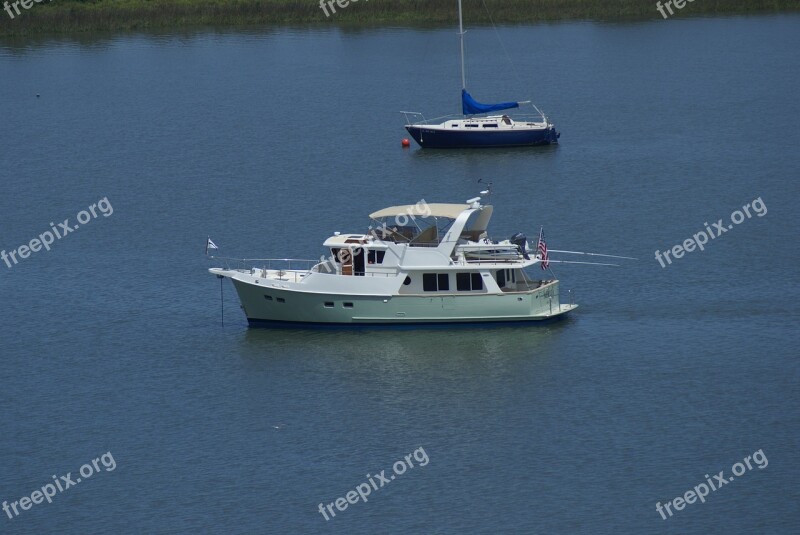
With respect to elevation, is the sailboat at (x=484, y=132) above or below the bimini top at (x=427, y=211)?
below

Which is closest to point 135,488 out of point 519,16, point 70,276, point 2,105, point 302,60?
point 70,276

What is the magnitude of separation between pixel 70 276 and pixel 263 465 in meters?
24.1

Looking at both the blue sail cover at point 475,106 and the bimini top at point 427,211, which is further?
the blue sail cover at point 475,106

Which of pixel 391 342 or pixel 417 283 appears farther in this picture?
pixel 417 283

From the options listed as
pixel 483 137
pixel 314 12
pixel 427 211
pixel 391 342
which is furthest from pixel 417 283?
pixel 314 12

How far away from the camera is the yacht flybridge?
6097 cm

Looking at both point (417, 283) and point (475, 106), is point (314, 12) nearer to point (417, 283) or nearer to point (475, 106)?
point (475, 106)

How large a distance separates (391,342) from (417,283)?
2.52m

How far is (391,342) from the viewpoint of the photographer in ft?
200

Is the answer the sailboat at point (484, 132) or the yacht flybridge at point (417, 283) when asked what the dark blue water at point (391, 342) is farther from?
the sailboat at point (484, 132)

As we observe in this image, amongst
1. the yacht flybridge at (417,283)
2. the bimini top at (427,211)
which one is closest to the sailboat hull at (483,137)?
the bimini top at (427,211)

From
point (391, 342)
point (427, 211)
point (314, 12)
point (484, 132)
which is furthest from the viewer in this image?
point (314, 12)

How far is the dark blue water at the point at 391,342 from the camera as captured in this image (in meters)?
49.6

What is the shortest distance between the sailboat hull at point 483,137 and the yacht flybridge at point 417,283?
118 ft
